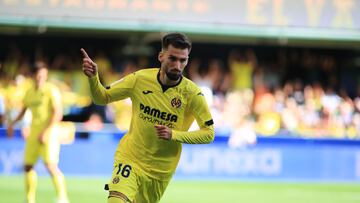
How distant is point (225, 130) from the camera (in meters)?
18.7

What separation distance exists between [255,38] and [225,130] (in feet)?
11.6

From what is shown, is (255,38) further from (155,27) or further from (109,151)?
(109,151)

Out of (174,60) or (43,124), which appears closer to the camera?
(174,60)

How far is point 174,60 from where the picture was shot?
7105 millimetres

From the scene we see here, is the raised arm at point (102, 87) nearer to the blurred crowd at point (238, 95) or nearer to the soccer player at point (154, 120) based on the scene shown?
the soccer player at point (154, 120)

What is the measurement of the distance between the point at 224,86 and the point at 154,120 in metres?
13.3

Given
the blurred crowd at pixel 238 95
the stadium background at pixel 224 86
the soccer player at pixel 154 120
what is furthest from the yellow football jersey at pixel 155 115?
the blurred crowd at pixel 238 95

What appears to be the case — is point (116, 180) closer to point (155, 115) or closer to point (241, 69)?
point (155, 115)

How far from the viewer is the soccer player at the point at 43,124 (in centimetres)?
1219

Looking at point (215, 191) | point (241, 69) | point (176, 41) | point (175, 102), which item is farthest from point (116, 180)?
point (241, 69)

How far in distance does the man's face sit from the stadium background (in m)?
8.39

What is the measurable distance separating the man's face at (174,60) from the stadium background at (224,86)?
839 cm

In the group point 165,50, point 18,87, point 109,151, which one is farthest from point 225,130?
point 165,50

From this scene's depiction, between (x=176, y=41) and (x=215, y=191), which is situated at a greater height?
(x=215, y=191)
